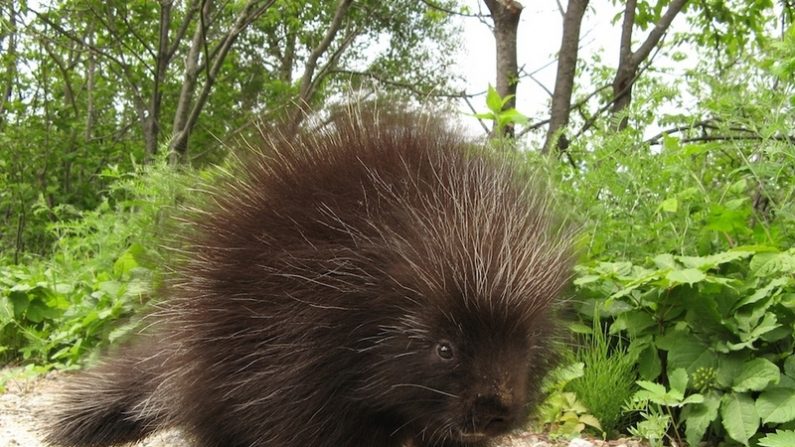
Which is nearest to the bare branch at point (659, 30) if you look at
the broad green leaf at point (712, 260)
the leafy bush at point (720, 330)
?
the leafy bush at point (720, 330)

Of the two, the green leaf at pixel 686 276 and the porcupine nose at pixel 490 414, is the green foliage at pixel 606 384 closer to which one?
the green leaf at pixel 686 276

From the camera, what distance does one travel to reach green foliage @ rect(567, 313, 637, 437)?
2451mm

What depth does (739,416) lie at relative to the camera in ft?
6.98

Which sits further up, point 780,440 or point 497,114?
point 497,114

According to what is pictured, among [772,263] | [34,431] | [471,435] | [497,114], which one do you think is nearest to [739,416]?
[772,263]

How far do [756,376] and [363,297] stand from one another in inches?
51.5

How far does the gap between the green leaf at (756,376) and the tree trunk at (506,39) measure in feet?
12.1

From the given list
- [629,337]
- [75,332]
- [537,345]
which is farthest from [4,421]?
[629,337]

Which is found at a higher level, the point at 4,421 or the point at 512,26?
the point at 512,26

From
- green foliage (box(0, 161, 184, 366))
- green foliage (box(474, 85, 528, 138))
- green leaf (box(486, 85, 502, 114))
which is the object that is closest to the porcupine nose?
green foliage (box(474, 85, 528, 138))

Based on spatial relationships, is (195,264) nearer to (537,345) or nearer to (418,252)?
(418,252)

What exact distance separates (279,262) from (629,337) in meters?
1.50

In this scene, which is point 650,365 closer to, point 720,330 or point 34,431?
point 720,330

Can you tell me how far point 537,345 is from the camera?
72.9 inches
